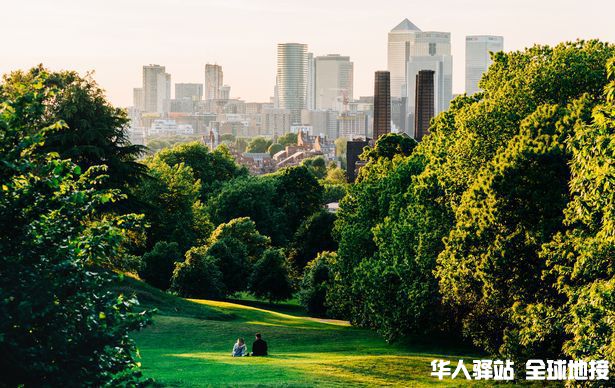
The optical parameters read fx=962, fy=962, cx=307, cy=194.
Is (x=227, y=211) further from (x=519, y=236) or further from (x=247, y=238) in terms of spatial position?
(x=519, y=236)

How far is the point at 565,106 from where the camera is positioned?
79.6 ft

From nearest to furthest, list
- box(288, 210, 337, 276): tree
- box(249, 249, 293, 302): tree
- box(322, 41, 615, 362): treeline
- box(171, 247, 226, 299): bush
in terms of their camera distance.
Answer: box(322, 41, 615, 362): treeline
box(171, 247, 226, 299): bush
box(249, 249, 293, 302): tree
box(288, 210, 337, 276): tree

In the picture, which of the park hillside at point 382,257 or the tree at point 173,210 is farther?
the tree at point 173,210

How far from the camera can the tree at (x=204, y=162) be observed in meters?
80.8

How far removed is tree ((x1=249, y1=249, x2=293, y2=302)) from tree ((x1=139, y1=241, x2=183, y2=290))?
14.7 ft

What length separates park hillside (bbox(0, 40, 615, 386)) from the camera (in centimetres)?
1139

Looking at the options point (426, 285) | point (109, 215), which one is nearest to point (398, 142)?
point (109, 215)

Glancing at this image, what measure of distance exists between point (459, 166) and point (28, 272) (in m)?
17.5

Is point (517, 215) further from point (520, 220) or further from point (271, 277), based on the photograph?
point (271, 277)

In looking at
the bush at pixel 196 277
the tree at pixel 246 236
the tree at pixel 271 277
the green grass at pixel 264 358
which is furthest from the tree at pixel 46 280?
the tree at pixel 246 236

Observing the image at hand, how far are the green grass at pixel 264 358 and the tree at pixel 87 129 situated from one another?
482 cm

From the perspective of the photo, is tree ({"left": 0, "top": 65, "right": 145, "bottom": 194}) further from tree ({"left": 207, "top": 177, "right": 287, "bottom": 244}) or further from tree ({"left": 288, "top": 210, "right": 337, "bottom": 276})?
tree ({"left": 207, "top": 177, "right": 287, "bottom": 244})

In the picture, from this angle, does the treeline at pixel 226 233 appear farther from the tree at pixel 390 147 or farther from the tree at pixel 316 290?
the tree at pixel 390 147

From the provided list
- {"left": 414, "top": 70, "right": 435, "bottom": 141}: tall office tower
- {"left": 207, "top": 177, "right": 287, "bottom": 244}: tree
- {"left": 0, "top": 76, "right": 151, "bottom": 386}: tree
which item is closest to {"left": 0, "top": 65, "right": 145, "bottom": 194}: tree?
{"left": 0, "top": 76, "right": 151, "bottom": 386}: tree
